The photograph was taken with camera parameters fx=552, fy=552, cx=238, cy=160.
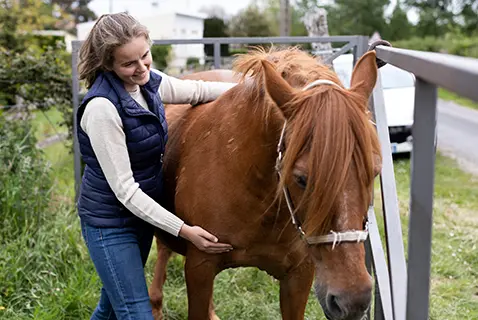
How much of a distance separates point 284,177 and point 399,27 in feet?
130

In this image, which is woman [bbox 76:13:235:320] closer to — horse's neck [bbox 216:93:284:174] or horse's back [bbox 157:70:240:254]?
horse's back [bbox 157:70:240:254]

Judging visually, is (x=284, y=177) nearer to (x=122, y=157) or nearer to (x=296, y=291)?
(x=122, y=157)

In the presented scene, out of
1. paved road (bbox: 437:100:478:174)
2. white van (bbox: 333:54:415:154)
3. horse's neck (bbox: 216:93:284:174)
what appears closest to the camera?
horse's neck (bbox: 216:93:284:174)

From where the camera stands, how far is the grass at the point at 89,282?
3.47 m

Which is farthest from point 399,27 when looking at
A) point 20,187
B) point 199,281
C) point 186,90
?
point 199,281

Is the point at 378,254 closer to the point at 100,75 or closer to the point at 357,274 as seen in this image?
the point at 357,274

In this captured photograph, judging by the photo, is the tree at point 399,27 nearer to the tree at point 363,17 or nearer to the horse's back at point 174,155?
the tree at point 363,17

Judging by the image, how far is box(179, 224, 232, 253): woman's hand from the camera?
2.25m

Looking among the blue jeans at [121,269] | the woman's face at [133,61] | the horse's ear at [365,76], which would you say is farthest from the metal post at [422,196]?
the blue jeans at [121,269]

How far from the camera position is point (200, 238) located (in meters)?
2.26

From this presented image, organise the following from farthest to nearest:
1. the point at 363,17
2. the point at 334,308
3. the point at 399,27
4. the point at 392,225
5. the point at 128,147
A: the point at 363,17
the point at 399,27
the point at 128,147
the point at 392,225
the point at 334,308

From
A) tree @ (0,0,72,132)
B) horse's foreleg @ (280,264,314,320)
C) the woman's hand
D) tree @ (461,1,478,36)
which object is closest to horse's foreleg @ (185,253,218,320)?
the woman's hand

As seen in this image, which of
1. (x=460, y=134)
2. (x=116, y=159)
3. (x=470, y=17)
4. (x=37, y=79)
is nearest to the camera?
(x=116, y=159)

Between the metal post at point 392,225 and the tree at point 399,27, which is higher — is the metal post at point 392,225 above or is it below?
below
